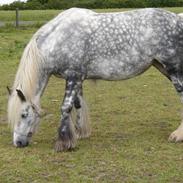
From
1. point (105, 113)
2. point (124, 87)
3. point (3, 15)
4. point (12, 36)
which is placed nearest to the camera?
point (105, 113)

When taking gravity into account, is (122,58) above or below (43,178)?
above

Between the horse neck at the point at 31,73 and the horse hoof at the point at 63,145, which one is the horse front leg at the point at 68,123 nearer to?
the horse hoof at the point at 63,145

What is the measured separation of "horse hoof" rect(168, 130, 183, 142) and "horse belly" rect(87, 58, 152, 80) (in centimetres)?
103

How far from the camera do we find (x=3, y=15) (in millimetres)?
34969

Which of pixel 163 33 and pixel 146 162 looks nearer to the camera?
pixel 146 162

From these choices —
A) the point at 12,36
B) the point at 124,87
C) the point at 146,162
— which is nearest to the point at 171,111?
the point at 124,87

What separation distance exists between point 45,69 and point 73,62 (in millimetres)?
392

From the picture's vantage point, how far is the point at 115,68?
7.47m

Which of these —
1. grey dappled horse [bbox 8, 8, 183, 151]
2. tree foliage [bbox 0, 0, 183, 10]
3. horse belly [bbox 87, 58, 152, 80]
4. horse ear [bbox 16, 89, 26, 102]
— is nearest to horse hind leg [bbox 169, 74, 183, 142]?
grey dappled horse [bbox 8, 8, 183, 151]

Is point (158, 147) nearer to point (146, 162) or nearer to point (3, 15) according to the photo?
point (146, 162)

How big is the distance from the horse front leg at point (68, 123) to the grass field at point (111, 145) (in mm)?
126

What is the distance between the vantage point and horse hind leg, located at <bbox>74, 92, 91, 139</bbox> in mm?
8041

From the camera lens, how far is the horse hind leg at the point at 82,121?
26.4 feet

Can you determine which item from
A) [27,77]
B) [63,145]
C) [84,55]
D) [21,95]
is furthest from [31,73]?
[63,145]
